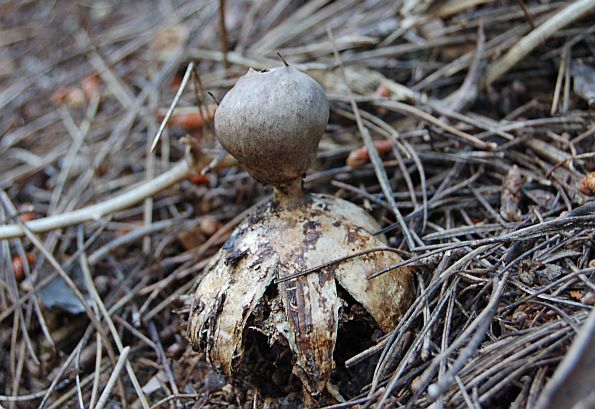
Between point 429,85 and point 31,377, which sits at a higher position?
point 429,85

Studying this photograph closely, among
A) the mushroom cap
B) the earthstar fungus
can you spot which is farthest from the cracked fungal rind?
the mushroom cap

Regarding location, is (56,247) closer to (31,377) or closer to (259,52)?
(31,377)

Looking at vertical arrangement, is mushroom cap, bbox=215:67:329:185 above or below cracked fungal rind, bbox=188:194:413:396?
above

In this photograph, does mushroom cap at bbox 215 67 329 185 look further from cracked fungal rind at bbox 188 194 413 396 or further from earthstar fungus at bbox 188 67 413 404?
cracked fungal rind at bbox 188 194 413 396

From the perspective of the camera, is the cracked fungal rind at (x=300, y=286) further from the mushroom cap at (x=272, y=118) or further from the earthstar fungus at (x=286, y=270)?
the mushroom cap at (x=272, y=118)

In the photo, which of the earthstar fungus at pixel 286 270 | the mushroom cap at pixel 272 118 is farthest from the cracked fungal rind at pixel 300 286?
the mushroom cap at pixel 272 118

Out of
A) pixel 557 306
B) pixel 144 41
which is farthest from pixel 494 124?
pixel 144 41
